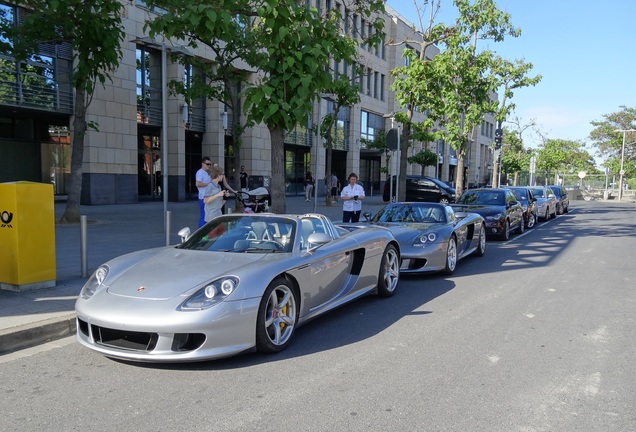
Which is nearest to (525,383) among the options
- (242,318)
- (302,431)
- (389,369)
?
(389,369)

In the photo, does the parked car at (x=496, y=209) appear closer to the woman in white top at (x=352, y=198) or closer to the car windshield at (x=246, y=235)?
the woman in white top at (x=352, y=198)

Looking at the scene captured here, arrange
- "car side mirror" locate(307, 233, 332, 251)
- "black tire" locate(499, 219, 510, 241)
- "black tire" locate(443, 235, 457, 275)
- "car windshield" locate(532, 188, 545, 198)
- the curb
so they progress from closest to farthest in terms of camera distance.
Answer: the curb → "car side mirror" locate(307, 233, 332, 251) → "black tire" locate(443, 235, 457, 275) → "black tire" locate(499, 219, 510, 241) → "car windshield" locate(532, 188, 545, 198)

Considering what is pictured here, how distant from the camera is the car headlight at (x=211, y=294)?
4.01m

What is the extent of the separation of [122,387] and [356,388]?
1.76 meters

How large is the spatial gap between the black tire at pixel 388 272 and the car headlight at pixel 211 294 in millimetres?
2934

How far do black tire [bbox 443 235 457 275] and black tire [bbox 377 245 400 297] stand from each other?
1578 millimetres

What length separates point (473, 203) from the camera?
14.6 meters

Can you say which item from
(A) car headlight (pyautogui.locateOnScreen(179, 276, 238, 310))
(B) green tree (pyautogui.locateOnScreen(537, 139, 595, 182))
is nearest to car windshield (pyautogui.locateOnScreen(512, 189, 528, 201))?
(A) car headlight (pyautogui.locateOnScreen(179, 276, 238, 310))

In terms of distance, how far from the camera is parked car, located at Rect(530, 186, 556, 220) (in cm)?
2045

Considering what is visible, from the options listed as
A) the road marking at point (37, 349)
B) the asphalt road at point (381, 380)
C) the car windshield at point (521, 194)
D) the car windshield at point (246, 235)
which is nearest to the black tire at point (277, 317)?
the asphalt road at point (381, 380)

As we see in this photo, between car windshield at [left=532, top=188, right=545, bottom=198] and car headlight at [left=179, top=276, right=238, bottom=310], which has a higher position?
car windshield at [left=532, top=188, right=545, bottom=198]

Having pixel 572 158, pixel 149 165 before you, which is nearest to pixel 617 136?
pixel 572 158

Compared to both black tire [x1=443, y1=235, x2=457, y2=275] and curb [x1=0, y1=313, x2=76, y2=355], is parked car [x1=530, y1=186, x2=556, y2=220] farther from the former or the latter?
curb [x1=0, y1=313, x2=76, y2=355]

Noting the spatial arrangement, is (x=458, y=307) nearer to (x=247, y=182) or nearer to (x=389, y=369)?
(x=389, y=369)
